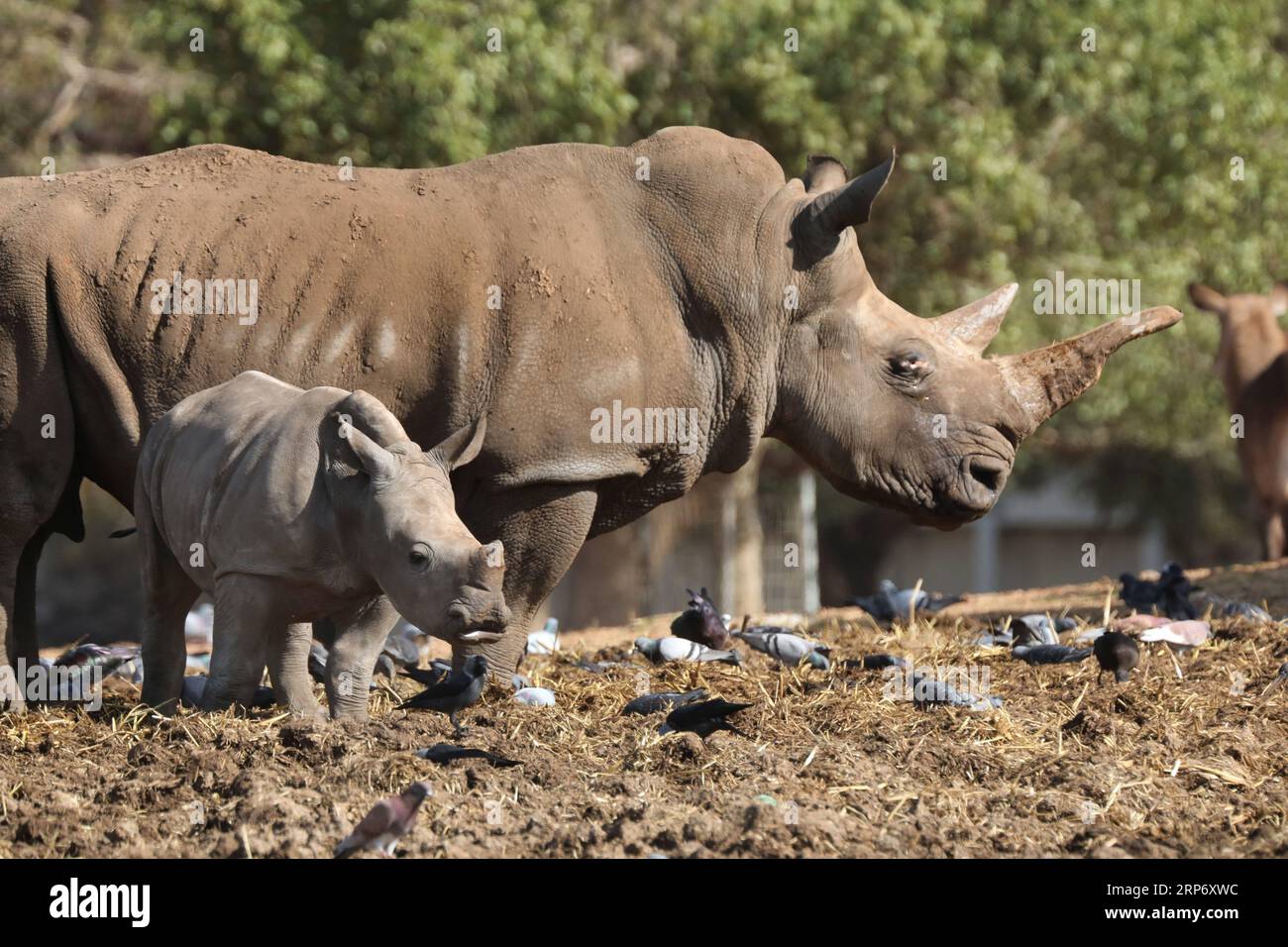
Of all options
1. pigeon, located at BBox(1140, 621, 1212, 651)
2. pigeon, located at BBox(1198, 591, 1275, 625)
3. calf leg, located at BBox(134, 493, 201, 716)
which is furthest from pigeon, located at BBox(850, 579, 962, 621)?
calf leg, located at BBox(134, 493, 201, 716)

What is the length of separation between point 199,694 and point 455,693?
1380 mm

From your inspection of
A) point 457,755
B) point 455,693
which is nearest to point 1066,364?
point 455,693

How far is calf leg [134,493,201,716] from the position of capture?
20.7ft

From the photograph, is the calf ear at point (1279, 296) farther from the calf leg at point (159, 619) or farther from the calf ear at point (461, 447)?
the calf leg at point (159, 619)

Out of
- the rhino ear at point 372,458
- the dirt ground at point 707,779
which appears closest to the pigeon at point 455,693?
the dirt ground at point 707,779

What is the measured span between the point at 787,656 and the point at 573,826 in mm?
2788

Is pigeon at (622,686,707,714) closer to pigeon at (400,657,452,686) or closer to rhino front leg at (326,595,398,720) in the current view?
pigeon at (400,657,452,686)

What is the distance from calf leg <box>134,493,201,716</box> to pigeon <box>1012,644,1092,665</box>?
135 inches

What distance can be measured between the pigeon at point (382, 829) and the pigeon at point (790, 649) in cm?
304

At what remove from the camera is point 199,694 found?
22.3 ft

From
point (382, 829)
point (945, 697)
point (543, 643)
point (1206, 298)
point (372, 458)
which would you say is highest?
point (1206, 298)

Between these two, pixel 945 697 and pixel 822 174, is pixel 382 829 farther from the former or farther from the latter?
pixel 822 174

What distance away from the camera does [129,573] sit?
25531 mm
